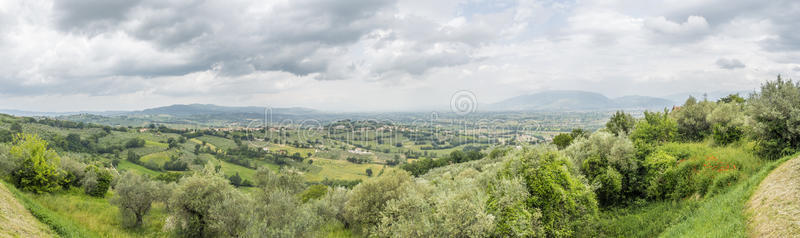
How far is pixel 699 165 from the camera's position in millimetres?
17922

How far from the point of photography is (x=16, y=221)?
11.8 m

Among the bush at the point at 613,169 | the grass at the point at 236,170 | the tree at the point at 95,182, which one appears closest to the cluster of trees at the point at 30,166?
the tree at the point at 95,182

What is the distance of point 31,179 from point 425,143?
140m

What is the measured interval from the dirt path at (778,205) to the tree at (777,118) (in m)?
4.40

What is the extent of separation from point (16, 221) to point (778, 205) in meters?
27.4

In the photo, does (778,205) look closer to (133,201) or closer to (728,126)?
(728,126)

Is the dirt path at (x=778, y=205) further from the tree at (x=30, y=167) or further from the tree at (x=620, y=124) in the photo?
Answer: the tree at (x=30, y=167)

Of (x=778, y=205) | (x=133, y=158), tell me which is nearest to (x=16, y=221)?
(x=778, y=205)

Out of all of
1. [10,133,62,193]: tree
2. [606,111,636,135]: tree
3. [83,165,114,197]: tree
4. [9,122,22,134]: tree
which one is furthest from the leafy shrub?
[9,122,22,134]: tree

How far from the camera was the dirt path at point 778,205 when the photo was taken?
8562mm

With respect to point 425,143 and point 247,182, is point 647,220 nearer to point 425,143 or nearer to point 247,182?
point 247,182

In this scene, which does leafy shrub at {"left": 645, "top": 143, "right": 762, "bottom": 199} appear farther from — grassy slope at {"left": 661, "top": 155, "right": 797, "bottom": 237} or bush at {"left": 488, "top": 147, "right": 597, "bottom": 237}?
bush at {"left": 488, "top": 147, "right": 597, "bottom": 237}

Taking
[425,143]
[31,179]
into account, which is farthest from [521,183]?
[425,143]

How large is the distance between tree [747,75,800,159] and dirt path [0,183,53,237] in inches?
1272
